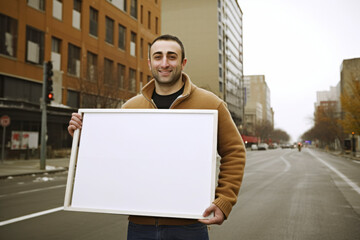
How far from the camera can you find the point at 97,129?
2514 millimetres

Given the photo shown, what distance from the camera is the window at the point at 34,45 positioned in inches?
982

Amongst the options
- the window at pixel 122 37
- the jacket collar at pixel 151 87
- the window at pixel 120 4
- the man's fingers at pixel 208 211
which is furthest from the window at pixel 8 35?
the man's fingers at pixel 208 211

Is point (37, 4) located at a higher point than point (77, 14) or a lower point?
lower

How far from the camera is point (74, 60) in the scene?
99.9 ft

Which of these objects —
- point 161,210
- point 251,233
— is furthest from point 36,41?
point 161,210

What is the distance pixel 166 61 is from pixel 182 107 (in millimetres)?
373

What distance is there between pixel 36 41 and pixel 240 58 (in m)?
96.5

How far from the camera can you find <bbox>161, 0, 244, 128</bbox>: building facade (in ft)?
285

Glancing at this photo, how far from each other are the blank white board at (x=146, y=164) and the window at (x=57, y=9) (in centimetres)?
2862

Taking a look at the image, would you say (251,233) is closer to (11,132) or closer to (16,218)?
(16,218)

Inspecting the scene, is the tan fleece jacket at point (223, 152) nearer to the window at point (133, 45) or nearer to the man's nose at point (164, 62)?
the man's nose at point (164, 62)

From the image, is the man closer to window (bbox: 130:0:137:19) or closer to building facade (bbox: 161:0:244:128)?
window (bbox: 130:0:137:19)

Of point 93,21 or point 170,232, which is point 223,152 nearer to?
point 170,232

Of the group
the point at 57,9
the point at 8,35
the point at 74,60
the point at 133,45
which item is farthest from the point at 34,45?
the point at 133,45
